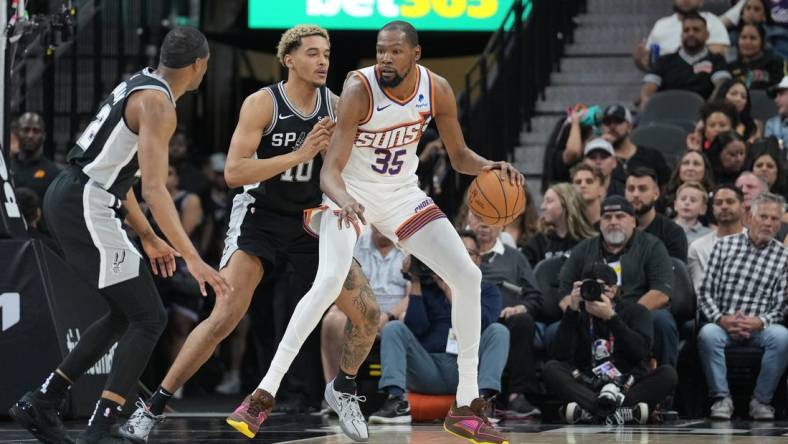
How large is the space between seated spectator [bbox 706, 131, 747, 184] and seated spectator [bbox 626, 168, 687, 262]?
111cm

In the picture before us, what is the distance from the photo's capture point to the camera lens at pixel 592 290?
8.49 metres

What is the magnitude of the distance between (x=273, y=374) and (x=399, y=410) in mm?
2029

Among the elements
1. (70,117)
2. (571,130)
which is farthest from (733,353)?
(70,117)

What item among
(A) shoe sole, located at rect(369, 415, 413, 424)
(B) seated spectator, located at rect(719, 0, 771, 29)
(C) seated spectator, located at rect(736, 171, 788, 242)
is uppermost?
(B) seated spectator, located at rect(719, 0, 771, 29)

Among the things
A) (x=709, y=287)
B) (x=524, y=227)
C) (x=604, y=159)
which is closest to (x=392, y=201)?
(x=709, y=287)

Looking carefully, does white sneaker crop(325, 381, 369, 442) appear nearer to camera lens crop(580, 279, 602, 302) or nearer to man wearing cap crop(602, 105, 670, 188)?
camera lens crop(580, 279, 602, 302)

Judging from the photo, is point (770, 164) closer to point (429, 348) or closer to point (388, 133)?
point (429, 348)

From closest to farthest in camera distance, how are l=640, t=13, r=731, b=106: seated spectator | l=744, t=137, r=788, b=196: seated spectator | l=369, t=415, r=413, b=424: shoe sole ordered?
l=369, t=415, r=413, b=424: shoe sole, l=744, t=137, r=788, b=196: seated spectator, l=640, t=13, r=731, b=106: seated spectator

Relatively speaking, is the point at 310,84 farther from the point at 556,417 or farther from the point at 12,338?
the point at 556,417

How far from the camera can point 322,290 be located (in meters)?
6.52

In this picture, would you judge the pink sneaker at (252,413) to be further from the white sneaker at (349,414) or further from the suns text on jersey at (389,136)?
the suns text on jersey at (389,136)

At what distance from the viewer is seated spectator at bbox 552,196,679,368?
8.89 m

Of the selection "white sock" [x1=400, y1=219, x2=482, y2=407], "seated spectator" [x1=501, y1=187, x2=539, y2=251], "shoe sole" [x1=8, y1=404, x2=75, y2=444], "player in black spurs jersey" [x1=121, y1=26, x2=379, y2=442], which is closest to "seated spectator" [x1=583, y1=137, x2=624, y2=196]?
"seated spectator" [x1=501, y1=187, x2=539, y2=251]

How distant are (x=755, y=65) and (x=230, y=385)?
537 centimetres
